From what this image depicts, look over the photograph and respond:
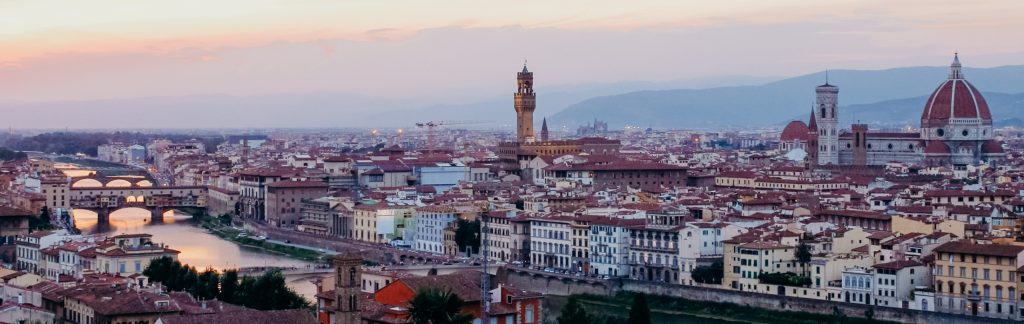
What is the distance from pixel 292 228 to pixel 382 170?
21.2 ft

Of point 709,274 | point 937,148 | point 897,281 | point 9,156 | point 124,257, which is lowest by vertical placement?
point 709,274

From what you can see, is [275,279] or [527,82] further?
[527,82]

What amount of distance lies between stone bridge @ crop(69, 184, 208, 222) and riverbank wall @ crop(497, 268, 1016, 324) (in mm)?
23664

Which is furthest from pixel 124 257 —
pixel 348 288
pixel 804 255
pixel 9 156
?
pixel 9 156

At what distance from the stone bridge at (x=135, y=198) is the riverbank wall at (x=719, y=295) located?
23.7 metres

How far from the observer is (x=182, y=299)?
2144cm

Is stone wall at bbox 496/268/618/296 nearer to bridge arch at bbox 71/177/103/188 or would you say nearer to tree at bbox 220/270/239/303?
tree at bbox 220/270/239/303

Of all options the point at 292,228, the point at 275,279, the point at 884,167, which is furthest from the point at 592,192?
the point at 275,279

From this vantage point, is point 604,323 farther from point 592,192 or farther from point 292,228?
point 292,228

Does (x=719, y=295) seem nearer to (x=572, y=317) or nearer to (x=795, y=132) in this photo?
(x=572, y=317)

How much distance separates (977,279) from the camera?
85.3 ft

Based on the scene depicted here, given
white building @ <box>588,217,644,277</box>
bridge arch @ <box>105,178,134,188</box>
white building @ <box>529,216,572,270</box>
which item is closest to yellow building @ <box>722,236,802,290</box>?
white building @ <box>588,217,644,277</box>

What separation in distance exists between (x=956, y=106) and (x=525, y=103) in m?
14.8

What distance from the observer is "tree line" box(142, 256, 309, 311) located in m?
23.2
